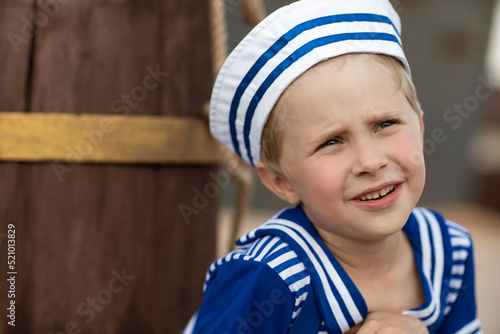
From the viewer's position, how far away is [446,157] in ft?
28.6

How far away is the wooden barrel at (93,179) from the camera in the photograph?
145 cm

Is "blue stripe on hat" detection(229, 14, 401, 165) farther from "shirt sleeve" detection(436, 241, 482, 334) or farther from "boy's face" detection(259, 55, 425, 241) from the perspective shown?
"shirt sleeve" detection(436, 241, 482, 334)

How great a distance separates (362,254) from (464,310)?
375mm

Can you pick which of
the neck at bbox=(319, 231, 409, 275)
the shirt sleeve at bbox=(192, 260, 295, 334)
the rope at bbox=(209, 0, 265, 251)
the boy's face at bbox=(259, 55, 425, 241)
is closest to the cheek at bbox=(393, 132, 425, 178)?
the boy's face at bbox=(259, 55, 425, 241)

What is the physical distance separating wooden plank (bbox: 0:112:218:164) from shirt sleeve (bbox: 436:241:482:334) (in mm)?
866

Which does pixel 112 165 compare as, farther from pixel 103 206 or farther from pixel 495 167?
pixel 495 167

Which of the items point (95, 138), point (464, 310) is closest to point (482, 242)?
point (464, 310)

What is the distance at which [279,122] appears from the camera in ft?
4.26

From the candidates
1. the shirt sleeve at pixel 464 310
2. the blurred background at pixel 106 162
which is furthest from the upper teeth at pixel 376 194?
the blurred background at pixel 106 162

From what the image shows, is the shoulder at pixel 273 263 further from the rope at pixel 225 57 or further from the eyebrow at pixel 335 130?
the rope at pixel 225 57

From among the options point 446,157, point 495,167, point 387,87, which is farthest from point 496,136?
point 387,87

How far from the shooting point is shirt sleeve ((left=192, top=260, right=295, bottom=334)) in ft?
3.99

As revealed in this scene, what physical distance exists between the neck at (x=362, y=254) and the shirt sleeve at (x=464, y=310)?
240mm

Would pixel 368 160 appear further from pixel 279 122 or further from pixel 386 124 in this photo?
pixel 279 122
